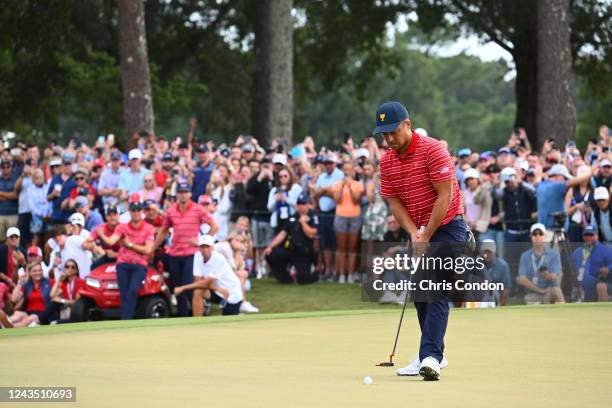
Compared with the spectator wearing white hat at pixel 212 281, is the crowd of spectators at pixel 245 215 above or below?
above

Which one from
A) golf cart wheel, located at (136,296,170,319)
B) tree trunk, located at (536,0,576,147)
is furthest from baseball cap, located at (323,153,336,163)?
tree trunk, located at (536,0,576,147)

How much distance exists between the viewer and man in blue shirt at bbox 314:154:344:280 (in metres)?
22.7

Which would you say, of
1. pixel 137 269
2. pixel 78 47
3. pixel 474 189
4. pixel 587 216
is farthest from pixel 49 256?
pixel 78 47

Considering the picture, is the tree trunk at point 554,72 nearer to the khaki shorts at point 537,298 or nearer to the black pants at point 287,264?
the black pants at point 287,264

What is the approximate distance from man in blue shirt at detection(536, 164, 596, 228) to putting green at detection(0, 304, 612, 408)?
4.60m

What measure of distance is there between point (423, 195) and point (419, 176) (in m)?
0.15

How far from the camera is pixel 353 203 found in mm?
22125

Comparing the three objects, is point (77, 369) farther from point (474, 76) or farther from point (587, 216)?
point (474, 76)

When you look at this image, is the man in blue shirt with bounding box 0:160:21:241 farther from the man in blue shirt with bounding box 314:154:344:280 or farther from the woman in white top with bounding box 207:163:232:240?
the man in blue shirt with bounding box 314:154:344:280

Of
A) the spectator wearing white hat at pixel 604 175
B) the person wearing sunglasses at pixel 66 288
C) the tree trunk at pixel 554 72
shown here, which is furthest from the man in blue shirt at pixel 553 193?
the tree trunk at pixel 554 72

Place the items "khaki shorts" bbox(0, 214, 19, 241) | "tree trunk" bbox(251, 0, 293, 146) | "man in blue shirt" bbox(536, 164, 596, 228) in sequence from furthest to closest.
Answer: "tree trunk" bbox(251, 0, 293, 146), "khaki shorts" bbox(0, 214, 19, 241), "man in blue shirt" bbox(536, 164, 596, 228)

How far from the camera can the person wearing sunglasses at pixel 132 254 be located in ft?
61.1

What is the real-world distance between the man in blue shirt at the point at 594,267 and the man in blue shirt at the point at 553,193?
150 cm

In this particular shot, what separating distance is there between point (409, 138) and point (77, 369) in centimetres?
280
